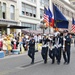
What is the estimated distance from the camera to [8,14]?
3734cm

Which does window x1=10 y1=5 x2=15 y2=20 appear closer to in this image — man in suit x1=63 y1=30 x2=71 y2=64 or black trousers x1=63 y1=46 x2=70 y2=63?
black trousers x1=63 y1=46 x2=70 y2=63

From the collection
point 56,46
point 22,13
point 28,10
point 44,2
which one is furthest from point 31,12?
point 56,46

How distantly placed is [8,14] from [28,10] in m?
8.91

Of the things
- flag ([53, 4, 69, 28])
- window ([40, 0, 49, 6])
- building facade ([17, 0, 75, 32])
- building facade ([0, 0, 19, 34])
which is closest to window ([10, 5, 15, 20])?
building facade ([0, 0, 19, 34])

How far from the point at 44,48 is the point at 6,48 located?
251 inches

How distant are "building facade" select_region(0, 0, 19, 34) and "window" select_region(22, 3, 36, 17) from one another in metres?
3.75

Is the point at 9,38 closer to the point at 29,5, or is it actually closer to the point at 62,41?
the point at 62,41

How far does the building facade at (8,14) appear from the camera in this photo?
36.1 metres

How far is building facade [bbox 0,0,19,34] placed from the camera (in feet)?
118

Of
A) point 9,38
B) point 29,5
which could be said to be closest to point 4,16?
point 29,5

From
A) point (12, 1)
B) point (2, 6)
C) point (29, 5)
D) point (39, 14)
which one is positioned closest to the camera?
point (2, 6)

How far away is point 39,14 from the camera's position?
5006 centimetres

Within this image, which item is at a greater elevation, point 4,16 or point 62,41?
point 4,16

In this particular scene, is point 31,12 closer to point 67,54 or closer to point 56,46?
point 56,46
